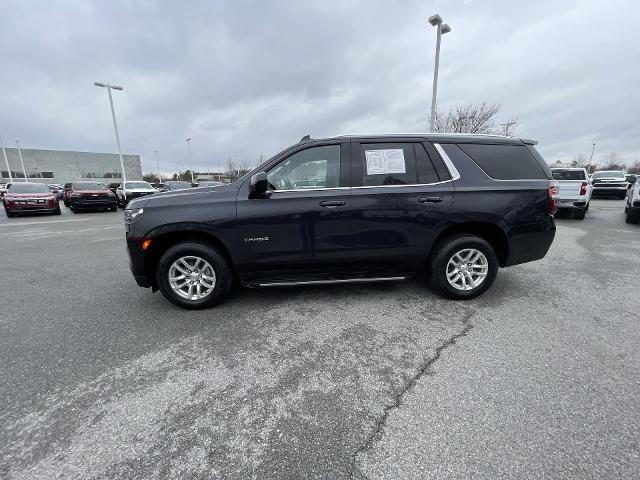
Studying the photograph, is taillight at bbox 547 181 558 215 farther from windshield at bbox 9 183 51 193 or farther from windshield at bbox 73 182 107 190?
windshield at bbox 9 183 51 193

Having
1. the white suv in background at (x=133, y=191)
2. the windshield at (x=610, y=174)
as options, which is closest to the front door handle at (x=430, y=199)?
the white suv in background at (x=133, y=191)

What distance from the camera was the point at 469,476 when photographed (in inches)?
62.1

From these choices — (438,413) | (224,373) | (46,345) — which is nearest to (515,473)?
(438,413)

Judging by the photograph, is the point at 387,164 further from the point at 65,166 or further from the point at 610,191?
the point at 65,166

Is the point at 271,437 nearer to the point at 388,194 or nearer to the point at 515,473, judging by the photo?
the point at 515,473

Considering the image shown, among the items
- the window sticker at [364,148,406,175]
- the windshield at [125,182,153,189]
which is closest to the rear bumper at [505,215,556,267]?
the window sticker at [364,148,406,175]

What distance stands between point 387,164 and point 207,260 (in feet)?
7.81

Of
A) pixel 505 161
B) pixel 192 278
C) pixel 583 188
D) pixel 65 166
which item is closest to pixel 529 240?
pixel 505 161

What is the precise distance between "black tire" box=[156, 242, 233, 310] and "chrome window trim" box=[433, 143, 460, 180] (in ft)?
9.43

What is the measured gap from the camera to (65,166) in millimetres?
53594

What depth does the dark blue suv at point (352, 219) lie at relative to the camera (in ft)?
11.0

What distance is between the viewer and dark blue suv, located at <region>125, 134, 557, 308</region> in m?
3.34

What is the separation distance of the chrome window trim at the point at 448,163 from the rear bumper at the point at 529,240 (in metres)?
1.00

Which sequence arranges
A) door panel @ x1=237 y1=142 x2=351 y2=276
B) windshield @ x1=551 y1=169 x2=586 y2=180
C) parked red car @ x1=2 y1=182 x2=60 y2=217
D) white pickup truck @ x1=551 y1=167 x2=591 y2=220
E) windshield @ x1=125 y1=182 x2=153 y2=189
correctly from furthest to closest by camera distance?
windshield @ x1=125 y1=182 x2=153 y2=189 < parked red car @ x1=2 y1=182 x2=60 y2=217 < windshield @ x1=551 y1=169 x2=586 y2=180 < white pickup truck @ x1=551 y1=167 x2=591 y2=220 < door panel @ x1=237 y1=142 x2=351 y2=276
